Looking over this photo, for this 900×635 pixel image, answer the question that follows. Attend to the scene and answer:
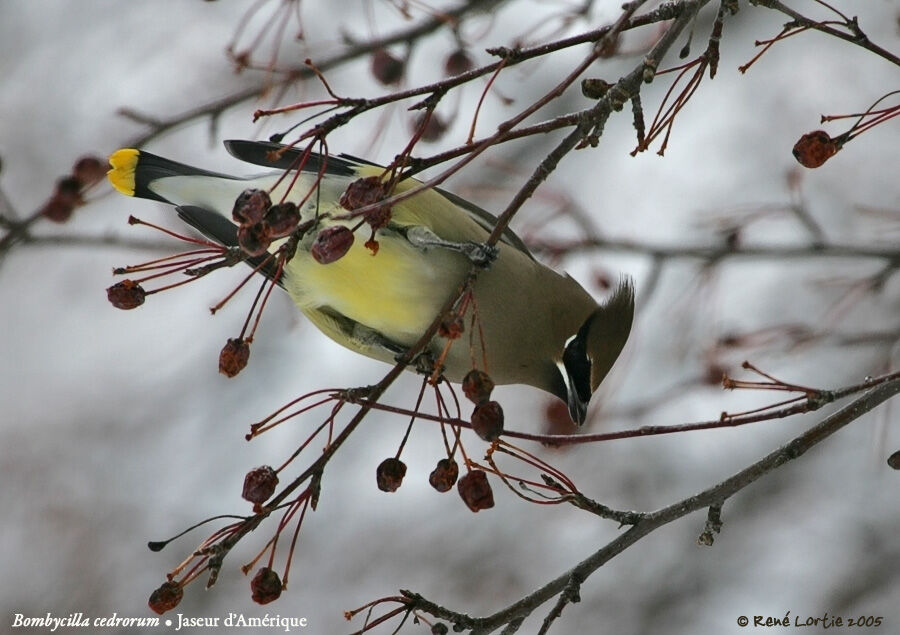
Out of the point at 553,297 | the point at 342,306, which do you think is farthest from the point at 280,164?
the point at 553,297

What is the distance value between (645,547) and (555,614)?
474 centimetres

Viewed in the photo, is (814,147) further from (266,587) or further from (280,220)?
(266,587)

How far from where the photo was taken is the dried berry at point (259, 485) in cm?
244

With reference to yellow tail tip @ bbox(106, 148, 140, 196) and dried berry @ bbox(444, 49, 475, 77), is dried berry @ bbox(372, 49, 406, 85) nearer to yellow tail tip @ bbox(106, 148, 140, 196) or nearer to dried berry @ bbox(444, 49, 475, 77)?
dried berry @ bbox(444, 49, 475, 77)

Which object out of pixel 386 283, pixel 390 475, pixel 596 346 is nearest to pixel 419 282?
pixel 386 283

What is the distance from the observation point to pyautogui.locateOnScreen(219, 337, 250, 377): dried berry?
8.26 feet

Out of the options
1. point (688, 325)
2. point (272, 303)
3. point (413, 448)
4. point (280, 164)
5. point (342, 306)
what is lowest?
point (342, 306)

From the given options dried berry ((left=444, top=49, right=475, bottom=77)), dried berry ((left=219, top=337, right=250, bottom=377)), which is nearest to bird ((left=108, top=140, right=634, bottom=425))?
dried berry ((left=444, top=49, right=475, bottom=77))

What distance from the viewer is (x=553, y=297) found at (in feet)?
12.6

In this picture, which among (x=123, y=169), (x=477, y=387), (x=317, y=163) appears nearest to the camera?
(x=477, y=387)

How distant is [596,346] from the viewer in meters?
3.82

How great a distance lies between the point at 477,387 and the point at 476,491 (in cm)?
24

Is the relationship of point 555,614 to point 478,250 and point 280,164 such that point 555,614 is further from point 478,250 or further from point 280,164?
point 280,164

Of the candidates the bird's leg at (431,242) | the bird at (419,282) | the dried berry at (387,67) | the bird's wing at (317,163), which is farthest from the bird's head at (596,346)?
the dried berry at (387,67)
